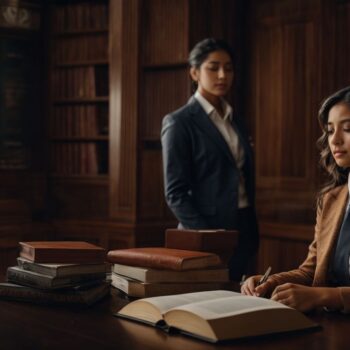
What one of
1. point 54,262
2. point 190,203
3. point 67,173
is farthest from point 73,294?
point 67,173

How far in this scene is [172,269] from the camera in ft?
6.79

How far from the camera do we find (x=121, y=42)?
5.00 meters

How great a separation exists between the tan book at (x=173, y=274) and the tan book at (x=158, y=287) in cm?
1

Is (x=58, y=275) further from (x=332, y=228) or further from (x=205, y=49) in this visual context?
(x=205, y=49)

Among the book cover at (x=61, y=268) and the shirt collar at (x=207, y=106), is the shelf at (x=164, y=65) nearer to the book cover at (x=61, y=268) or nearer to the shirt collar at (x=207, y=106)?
the shirt collar at (x=207, y=106)

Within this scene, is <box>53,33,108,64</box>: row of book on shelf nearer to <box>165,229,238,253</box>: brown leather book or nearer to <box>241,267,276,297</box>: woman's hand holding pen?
<box>165,229,238,253</box>: brown leather book

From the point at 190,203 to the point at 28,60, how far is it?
261cm

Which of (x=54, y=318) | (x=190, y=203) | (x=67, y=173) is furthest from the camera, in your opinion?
(x=67, y=173)

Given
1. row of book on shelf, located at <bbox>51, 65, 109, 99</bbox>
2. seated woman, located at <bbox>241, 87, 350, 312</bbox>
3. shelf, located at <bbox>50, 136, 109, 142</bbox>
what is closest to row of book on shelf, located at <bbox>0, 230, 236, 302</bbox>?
seated woman, located at <bbox>241, 87, 350, 312</bbox>

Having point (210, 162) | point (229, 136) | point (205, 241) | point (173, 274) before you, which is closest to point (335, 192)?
point (205, 241)

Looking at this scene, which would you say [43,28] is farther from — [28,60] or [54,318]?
[54,318]

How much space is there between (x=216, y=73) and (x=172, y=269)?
1615 millimetres

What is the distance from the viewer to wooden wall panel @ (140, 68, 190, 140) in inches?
196

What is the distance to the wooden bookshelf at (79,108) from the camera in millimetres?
5406
